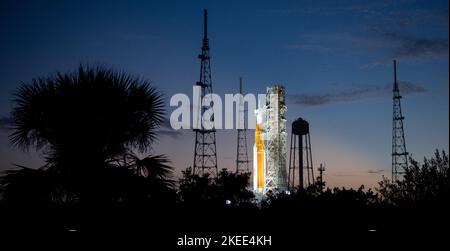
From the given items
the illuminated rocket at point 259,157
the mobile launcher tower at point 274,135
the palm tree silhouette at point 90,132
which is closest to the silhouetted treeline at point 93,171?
the palm tree silhouette at point 90,132

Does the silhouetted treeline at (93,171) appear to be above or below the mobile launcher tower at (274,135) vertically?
below

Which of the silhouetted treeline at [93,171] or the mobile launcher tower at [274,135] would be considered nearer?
the silhouetted treeline at [93,171]

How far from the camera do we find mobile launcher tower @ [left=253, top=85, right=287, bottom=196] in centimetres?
8150

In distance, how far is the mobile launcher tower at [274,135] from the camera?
81500 mm

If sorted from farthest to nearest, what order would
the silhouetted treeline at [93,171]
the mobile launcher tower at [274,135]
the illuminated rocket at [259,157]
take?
the illuminated rocket at [259,157] → the mobile launcher tower at [274,135] → the silhouetted treeline at [93,171]

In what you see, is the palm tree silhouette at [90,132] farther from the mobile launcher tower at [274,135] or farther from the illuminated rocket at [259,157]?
the illuminated rocket at [259,157]

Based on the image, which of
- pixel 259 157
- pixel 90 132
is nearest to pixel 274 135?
pixel 259 157

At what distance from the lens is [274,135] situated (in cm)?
8206

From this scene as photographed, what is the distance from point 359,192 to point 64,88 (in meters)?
15.7

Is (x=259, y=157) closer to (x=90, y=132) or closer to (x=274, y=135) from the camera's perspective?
(x=274, y=135)
